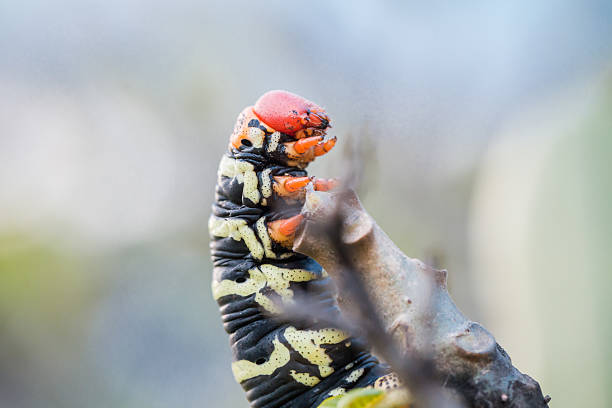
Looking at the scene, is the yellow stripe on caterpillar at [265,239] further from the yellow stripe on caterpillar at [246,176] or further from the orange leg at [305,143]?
the orange leg at [305,143]

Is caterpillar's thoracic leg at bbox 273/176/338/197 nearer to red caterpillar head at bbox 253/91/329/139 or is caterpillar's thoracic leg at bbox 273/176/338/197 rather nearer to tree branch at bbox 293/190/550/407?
red caterpillar head at bbox 253/91/329/139


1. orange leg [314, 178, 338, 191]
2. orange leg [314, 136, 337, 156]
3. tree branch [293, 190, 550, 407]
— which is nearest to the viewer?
tree branch [293, 190, 550, 407]

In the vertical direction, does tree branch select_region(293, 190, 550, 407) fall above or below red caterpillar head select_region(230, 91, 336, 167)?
below

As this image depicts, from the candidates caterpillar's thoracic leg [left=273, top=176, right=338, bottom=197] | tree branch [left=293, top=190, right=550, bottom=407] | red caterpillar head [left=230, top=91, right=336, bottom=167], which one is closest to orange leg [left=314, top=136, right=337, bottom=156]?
red caterpillar head [left=230, top=91, right=336, bottom=167]

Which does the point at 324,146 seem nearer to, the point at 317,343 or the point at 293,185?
the point at 293,185

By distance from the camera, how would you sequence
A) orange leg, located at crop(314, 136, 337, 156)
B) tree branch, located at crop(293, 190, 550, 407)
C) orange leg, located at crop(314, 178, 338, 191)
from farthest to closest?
orange leg, located at crop(314, 136, 337, 156), orange leg, located at crop(314, 178, 338, 191), tree branch, located at crop(293, 190, 550, 407)

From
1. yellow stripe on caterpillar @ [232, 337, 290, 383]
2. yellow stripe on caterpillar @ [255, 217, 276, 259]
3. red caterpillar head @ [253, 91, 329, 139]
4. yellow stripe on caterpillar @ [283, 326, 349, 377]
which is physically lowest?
yellow stripe on caterpillar @ [232, 337, 290, 383]

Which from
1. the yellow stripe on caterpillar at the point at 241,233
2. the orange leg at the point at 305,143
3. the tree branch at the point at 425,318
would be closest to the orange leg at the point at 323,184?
the orange leg at the point at 305,143

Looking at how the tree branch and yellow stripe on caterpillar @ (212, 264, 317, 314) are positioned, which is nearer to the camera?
the tree branch
